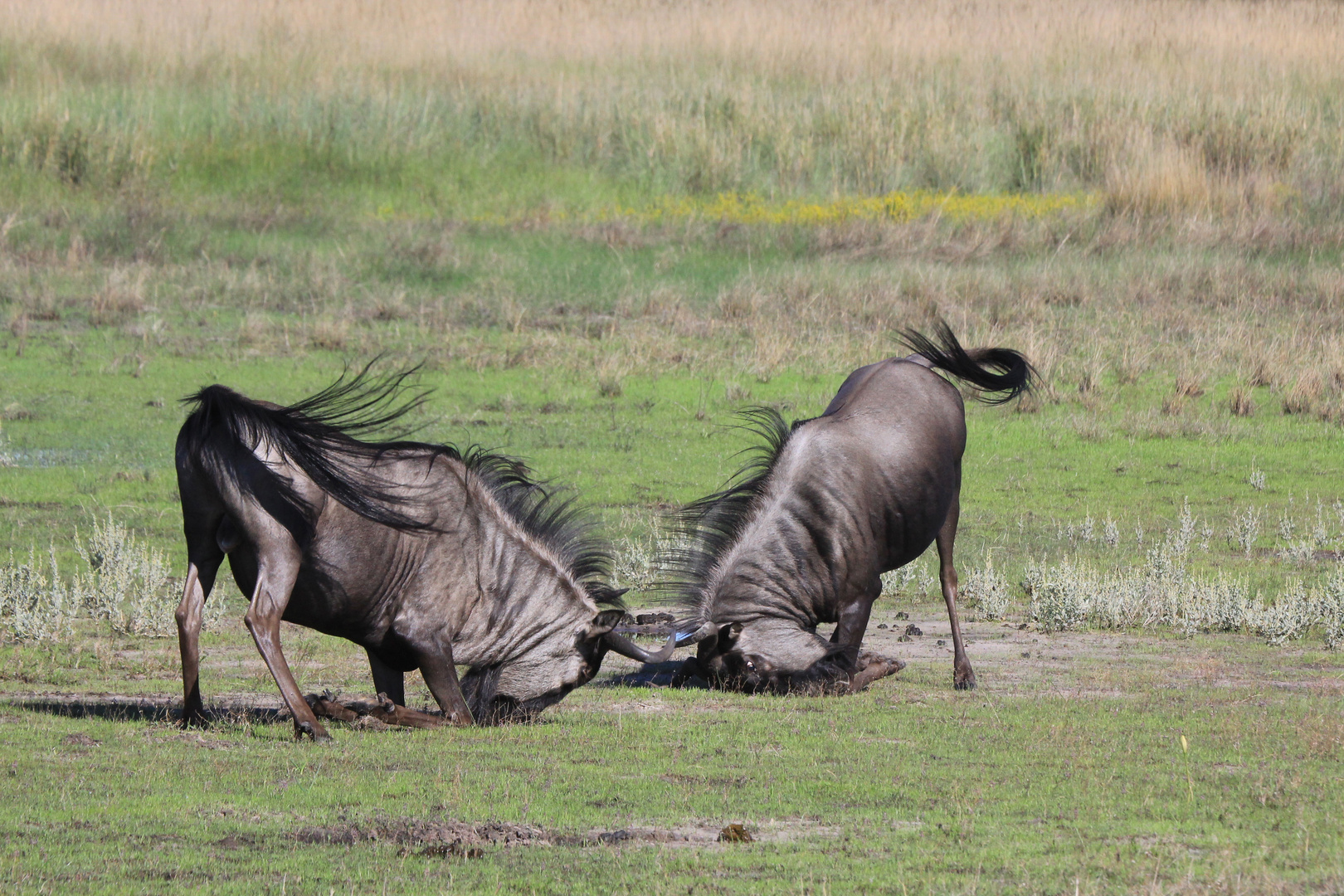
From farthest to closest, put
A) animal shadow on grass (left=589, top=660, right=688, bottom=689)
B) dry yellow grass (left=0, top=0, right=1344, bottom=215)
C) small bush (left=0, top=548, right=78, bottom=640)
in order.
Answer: dry yellow grass (left=0, top=0, right=1344, bottom=215) → small bush (left=0, top=548, right=78, bottom=640) → animal shadow on grass (left=589, top=660, right=688, bottom=689)

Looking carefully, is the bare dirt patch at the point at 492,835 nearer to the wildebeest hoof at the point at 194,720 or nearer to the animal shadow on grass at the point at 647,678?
the wildebeest hoof at the point at 194,720

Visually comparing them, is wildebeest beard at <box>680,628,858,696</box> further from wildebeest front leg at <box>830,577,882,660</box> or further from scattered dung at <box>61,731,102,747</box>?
scattered dung at <box>61,731,102,747</box>

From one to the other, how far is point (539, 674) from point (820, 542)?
5.81 feet

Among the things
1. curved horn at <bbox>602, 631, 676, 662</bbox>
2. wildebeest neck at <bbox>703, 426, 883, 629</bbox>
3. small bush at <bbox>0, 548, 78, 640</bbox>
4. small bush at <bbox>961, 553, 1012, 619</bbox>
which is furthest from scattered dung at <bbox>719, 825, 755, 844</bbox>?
small bush at <bbox>961, 553, 1012, 619</bbox>

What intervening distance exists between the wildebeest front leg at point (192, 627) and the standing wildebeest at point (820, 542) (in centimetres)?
235

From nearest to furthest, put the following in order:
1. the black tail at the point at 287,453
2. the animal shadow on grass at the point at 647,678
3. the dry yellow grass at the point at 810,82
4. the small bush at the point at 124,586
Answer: the black tail at the point at 287,453, the animal shadow on grass at the point at 647,678, the small bush at the point at 124,586, the dry yellow grass at the point at 810,82

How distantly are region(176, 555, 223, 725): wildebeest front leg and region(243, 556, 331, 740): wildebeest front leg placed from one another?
0.90ft

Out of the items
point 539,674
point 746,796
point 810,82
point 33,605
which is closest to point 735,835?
point 746,796

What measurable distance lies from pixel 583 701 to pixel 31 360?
10215mm

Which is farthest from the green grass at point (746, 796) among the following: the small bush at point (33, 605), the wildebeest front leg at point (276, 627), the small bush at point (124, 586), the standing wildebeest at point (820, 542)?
the small bush at point (124, 586)

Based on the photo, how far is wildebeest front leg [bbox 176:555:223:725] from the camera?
6840 millimetres

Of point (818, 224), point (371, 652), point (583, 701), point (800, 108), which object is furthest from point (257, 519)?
point (800, 108)

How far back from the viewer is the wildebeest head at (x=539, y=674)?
24.4 ft

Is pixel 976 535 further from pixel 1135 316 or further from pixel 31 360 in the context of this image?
pixel 31 360
